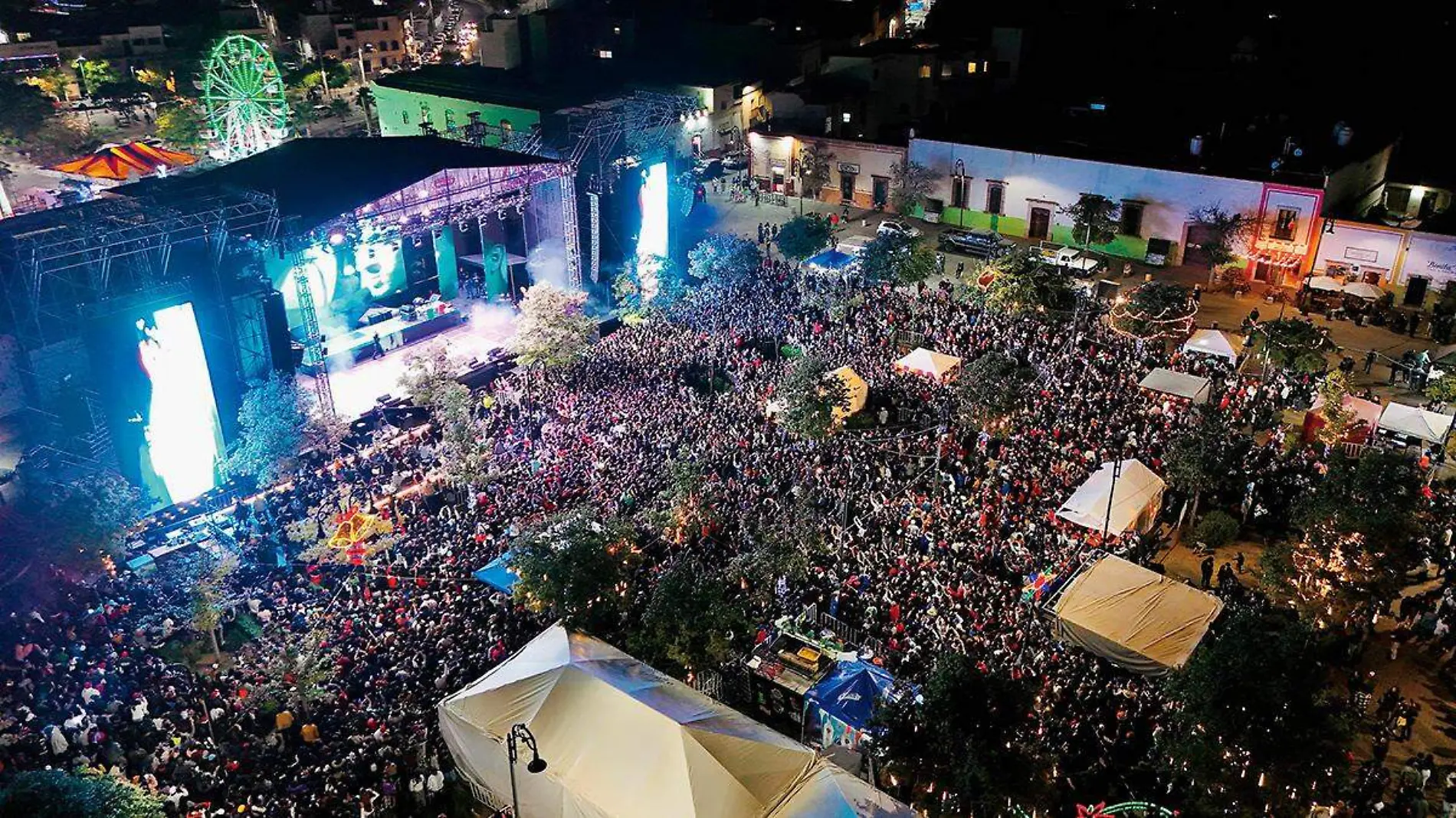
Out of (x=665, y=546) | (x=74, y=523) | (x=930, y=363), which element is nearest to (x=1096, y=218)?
(x=930, y=363)

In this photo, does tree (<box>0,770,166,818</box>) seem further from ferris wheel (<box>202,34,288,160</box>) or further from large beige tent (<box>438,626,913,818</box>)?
ferris wheel (<box>202,34,288,160</box>)

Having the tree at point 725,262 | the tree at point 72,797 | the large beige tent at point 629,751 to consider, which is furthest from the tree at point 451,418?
the tree at point 72,797

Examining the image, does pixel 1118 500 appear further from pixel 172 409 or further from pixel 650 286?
pixel 172 409

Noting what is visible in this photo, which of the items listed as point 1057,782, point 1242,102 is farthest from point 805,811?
point 1242,102

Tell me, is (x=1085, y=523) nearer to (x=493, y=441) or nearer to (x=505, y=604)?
(x=505, y=604)

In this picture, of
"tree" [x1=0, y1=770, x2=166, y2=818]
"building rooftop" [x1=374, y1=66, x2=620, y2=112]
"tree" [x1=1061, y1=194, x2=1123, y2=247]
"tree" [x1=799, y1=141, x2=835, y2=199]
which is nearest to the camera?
"tree" [x1=0, y1=770, x2=166, y2=818]

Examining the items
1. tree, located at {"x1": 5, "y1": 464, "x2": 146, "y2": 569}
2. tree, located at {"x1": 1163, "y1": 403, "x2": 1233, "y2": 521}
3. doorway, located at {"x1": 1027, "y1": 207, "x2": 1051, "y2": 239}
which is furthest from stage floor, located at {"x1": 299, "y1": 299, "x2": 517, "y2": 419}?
doorway, located at {"x1": 1027, "y1": 207, "x2": 1051, "y2": 239}

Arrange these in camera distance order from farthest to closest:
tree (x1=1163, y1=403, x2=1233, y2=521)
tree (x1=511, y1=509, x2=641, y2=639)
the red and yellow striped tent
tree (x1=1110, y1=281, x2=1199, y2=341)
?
the red and yellow striped tent < tree (x1=1110, y1=281, x2=1199, y2=341) < tree (x1=1163, y1=403, x2=1233, y2=521) < tree (x1=511, y1=509, x2=641, y2=639)
